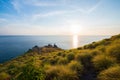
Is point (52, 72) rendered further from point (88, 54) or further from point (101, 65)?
point (88, 54)

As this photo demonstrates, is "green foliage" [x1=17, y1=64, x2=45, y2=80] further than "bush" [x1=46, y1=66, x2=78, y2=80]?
No

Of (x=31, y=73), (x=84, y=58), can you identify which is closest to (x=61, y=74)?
(x=31, y=73)

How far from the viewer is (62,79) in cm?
811

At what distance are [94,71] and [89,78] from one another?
2.80 feet

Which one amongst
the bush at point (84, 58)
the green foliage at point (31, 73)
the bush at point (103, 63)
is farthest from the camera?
the bush at point (84, 58)

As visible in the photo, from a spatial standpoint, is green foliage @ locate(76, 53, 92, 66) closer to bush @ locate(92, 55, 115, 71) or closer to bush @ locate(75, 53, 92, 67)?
bush @ locate(75, 53, 92, 67)

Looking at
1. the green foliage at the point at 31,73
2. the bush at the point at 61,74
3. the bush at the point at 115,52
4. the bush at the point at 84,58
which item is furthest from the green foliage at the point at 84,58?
the green foliage at the point at 31,73

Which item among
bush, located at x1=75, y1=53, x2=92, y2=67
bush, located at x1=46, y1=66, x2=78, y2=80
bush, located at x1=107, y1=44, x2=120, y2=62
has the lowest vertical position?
bush, located at x1=46, y1=66, x2=78, y2=80

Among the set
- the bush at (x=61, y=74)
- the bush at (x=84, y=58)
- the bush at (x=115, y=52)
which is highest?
the bush at (x=115, y=52)

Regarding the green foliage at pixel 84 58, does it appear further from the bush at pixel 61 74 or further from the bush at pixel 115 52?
the bush at pixel 61 74

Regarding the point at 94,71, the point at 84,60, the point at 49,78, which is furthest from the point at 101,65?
the point at 49,78

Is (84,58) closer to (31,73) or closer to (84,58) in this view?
(84,58)

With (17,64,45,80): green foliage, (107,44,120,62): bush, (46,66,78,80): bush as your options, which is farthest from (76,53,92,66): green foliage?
(17,64,45,80): green foliage

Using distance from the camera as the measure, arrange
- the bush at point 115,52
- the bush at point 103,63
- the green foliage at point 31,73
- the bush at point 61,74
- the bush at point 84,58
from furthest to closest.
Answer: the bush at point 84,58 < the bush at point 115,52 < the bush at point 103,63 < the bush at point 61,74 < the green foliage at point 31,73
